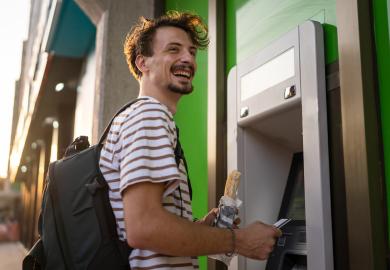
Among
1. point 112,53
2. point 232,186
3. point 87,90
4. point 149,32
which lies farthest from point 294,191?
point 87,90

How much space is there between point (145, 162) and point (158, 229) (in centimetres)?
18

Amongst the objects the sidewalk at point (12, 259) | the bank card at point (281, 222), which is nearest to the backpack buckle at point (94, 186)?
the bank card at point (281, 222)

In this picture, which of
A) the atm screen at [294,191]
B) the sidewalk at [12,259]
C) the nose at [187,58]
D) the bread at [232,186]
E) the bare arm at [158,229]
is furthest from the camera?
the sidewalk at [12,259]

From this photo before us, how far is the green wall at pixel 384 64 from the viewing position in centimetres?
145

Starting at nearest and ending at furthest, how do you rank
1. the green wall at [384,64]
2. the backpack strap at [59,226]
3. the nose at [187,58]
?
1. the backpack strap at [59,226]
2. the green wall at [384,64]
3. the nose at [187,58]

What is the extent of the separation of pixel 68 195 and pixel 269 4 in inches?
51.3

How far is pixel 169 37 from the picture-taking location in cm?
176

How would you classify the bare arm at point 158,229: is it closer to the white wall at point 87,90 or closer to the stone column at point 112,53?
the stone column at point 112,53

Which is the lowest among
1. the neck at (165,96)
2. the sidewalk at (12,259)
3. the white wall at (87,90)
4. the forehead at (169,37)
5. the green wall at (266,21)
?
the sidewalk at (12,259)

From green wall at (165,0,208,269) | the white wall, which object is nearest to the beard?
green wall at (165,0,208,269)

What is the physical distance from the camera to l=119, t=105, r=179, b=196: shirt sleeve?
4.05ft

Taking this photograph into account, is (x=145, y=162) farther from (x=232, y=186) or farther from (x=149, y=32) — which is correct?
(x=149, y=32)

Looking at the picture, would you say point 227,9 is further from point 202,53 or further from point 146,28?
point 146,28

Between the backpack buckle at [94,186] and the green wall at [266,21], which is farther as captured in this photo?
the green wall at [266,21]
